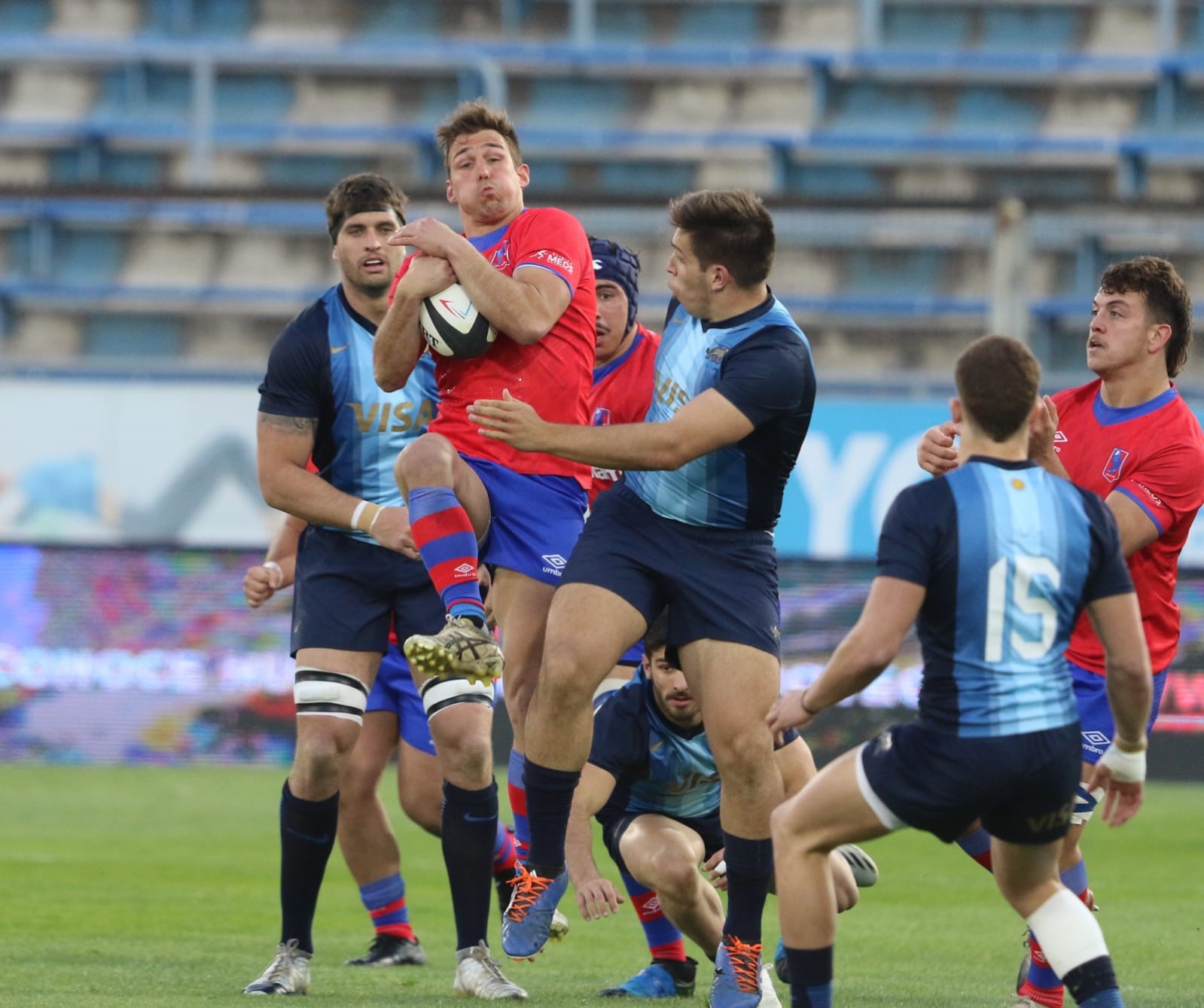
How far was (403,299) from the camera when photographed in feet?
20.4

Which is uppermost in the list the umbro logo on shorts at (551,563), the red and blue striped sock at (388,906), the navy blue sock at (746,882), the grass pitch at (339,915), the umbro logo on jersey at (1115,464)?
the umbro logo on jersey at (1115,464)

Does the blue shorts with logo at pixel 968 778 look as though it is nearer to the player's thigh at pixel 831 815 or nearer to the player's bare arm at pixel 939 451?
the player's thigh at pixel 831 815

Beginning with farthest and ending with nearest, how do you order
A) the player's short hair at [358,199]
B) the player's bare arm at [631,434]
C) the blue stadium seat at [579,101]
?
the blue stadium seat at [579,101], the player's short hair at [358,199], the player's bare arm at [631,434]

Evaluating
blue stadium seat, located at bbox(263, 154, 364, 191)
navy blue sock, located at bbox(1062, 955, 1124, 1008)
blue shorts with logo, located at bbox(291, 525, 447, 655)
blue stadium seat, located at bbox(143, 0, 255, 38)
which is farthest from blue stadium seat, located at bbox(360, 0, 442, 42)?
navy blue sock, located at bbox(1062, 955, 1124, 1008)

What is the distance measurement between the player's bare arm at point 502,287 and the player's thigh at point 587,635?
0.88 meters

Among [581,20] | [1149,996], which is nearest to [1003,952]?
[1149,996]

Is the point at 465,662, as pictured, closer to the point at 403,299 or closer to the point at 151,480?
the point at 403,299

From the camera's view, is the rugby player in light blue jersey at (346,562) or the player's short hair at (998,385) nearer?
the player's short hair at (998,385)

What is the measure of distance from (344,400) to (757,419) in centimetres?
184

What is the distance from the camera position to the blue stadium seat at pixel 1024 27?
2028 cm

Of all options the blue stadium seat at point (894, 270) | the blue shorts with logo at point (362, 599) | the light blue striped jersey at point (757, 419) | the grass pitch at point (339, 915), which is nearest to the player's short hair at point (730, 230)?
the light blue striped jersey at point (757, 419)

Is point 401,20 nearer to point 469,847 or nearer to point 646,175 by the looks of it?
point 646,175

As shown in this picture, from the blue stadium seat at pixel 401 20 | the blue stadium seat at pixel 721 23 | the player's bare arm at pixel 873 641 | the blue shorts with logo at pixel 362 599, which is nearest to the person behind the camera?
the player's bare arm at pixel 873 641

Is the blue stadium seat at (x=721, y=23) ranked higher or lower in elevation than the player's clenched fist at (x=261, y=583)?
higher
